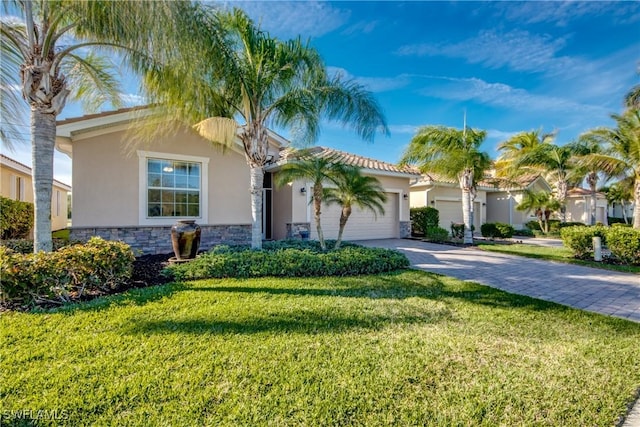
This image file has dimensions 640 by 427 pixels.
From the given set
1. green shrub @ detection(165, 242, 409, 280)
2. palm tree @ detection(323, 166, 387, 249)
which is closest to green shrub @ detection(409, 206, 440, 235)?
palm tree @ detection(323, 166, 387, 249)

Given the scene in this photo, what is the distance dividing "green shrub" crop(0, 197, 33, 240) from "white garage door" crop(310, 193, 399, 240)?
11740mm

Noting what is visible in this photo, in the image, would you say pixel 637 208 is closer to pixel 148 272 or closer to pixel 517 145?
pixel 517 145

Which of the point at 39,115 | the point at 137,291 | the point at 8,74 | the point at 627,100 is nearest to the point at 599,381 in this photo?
the point at 137,291

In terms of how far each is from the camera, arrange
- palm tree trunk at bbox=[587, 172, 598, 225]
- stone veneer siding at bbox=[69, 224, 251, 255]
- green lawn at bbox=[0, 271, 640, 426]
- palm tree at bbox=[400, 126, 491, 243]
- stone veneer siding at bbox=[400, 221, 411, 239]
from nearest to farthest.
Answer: green lawn at bbox=[0, 271, 640, 426] → stone veneer siding at bbox=[69, 224, 251, 255] → palm tree at bbox=[400, 126, 491, 243] → stone veneer siding at bbox=[400, 221, 411, 239] → palm tree trunk at bbox=[587, 172, 598, 225]

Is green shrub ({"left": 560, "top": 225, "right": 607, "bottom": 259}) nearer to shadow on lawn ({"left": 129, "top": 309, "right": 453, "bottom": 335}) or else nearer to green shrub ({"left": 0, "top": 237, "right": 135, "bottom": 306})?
shadow on lawn ({"left": 129, "top": 309, "right": 453, "bottom": 335})

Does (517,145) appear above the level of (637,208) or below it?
above

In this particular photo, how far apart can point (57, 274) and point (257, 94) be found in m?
6.50

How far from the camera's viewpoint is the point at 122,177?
10.3 metres

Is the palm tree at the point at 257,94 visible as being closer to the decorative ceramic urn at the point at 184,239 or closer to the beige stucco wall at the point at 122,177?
the decorative ceramic urn at the point at 184,239

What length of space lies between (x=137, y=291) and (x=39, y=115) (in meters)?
4.09

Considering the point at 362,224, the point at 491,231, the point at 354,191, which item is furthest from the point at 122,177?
the point at 491,231

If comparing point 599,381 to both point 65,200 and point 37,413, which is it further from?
point 65,200

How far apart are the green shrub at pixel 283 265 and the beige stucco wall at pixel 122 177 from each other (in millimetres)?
3915

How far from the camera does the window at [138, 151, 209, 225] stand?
10680 mm
